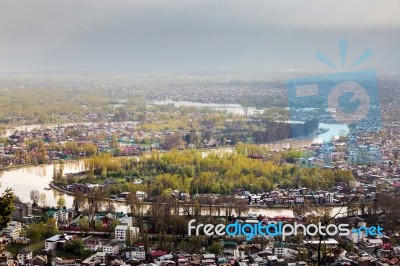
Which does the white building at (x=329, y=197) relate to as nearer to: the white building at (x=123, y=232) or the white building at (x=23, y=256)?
the white building at (x=123, y=232)

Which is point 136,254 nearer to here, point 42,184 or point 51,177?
point 42,184

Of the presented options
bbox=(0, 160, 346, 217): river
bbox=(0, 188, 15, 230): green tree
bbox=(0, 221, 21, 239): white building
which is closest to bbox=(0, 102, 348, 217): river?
bbox=(0, 160, 346, 217): river

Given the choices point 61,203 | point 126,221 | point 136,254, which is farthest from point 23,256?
point 61,203

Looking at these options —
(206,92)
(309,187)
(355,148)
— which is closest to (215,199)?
(309,187)

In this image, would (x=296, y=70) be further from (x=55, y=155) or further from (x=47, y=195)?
(x=47, y=195)

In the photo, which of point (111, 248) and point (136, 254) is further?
point (111, 248)

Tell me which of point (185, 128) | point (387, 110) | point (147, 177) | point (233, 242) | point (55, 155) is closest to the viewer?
point (233, 242)

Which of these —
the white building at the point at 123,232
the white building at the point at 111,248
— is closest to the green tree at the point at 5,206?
the white building at the point at 111,248

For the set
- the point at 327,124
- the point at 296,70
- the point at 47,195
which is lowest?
the point at 47,195
